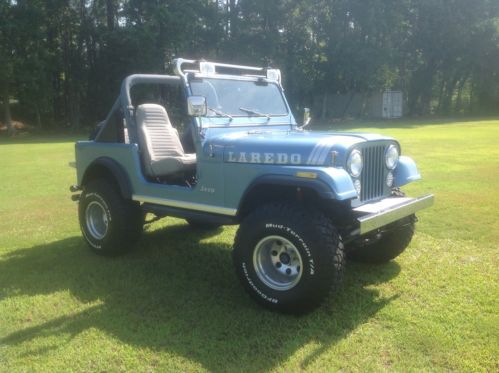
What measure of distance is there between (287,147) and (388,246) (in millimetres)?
1760

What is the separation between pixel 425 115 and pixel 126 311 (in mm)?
41025

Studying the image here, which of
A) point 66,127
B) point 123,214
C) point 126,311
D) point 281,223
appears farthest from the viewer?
point 66,127

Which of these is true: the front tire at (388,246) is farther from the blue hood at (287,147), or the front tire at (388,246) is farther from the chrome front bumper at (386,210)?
the blue hood at (287,147)

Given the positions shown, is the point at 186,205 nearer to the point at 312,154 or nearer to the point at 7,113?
the point at 312,154

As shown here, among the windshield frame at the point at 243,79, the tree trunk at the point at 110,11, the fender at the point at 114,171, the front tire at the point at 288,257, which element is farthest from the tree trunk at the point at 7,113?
the front tire at the point at 288,257

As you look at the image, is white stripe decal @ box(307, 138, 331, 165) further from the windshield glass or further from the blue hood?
the windshield glass

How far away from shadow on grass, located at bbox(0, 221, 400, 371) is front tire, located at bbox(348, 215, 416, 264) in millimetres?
110

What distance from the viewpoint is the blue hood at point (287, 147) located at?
158 inches

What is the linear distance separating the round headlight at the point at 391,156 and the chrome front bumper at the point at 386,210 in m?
0.32

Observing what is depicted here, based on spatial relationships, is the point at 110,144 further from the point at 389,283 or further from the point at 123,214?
the point at 389,283

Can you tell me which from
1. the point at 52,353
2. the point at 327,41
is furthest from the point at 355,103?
the point at 52,353

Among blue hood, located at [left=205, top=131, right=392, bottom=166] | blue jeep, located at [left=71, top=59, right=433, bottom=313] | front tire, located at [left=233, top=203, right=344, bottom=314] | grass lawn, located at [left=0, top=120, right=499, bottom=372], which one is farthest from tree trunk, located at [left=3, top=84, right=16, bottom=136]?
front tire, located at [left=233, top=203, right=344, bottom=314]

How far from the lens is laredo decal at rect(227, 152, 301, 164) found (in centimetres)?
407

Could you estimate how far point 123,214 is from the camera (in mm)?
5531
